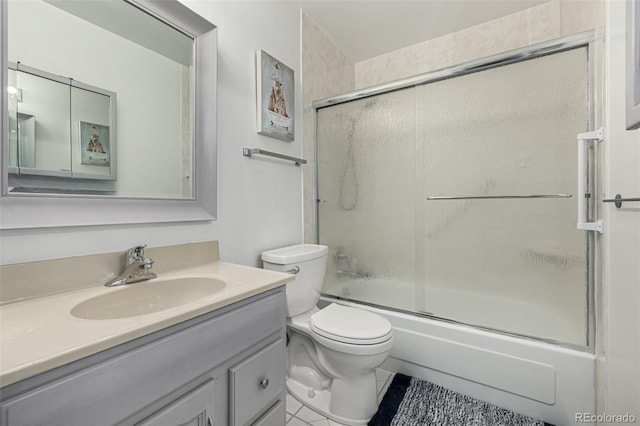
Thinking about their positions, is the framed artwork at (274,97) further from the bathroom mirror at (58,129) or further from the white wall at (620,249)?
the white wall at (620,249)

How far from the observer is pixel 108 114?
99 cm

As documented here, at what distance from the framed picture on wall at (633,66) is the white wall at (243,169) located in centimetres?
142

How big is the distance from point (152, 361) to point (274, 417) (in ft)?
1.84

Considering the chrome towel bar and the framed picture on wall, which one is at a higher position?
the framed picture on wall

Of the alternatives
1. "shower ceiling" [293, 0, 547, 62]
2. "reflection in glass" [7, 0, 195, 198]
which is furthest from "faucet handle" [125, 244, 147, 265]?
"shower ceiling" [293, 0, 547, 62]

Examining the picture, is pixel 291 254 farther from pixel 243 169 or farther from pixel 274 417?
pixel 274 417

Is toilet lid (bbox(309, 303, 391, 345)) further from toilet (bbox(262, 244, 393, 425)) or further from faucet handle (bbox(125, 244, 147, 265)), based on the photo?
faucet handle (bbox(125, 244, 147, 265))

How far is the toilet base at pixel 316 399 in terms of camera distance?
53.0 inches

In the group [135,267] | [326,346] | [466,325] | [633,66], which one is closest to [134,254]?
[135,267]

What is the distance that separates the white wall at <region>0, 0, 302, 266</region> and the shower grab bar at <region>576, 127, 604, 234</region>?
1453mm

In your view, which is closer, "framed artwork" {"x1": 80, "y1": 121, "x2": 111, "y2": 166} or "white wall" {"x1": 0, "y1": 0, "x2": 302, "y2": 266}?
"framed artwork" {"x1": 80, "y1": 121, "x2": 111, "y2": 166}

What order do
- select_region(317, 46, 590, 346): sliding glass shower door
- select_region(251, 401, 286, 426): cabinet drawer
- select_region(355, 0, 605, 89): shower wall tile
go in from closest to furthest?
select_region(251, 401, 286, 426): cabinet drawer
select_region(317, 46, 590, 346): sliding glass shower door
select_region(355, 0, 605, 89): shower wall tile

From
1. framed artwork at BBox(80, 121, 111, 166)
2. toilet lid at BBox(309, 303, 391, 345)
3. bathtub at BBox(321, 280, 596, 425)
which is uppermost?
framed artwork at BBox(80, 121, 111, 166)

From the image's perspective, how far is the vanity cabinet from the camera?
Answer: 49cm
